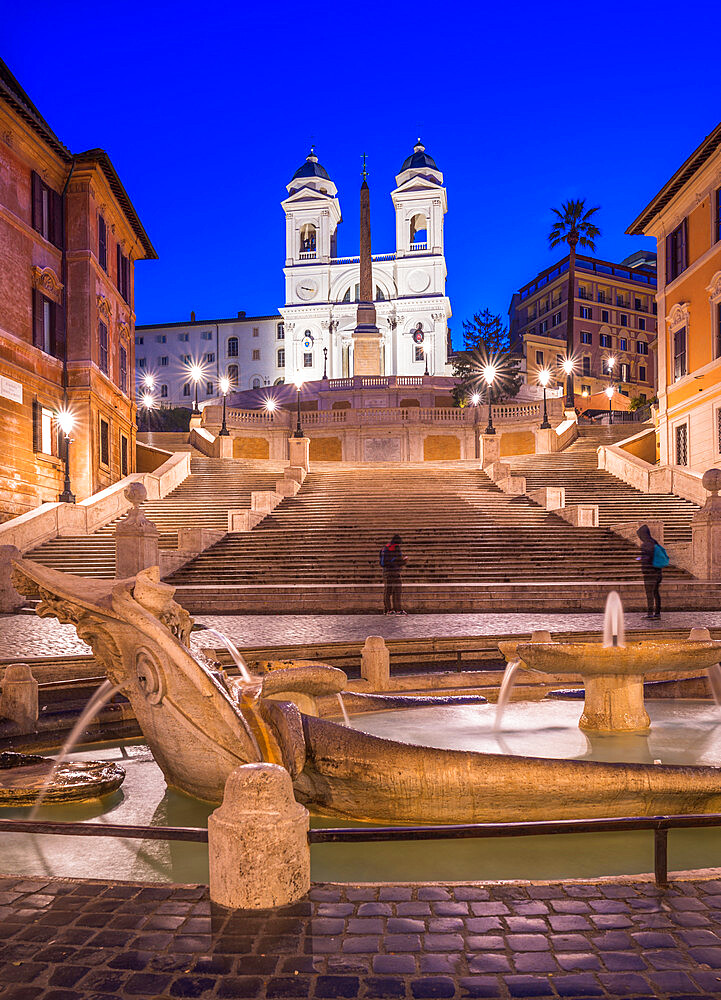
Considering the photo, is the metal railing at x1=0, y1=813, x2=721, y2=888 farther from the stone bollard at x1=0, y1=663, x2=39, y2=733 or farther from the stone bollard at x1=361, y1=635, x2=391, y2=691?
the stone bollard at x1=361, y1=635, x2=391, y2=691

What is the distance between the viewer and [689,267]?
33.4 metres

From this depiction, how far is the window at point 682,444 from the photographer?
1318 inches

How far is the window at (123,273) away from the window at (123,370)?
10.1ft

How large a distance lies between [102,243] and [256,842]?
35484mm

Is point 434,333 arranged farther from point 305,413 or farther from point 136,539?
point 136,539

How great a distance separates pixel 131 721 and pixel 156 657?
3073 millimetres

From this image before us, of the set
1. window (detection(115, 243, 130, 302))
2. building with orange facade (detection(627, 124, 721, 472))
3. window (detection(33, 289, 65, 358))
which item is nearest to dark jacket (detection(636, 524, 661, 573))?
building with orange facade (detection(627, 124, 721, 472))

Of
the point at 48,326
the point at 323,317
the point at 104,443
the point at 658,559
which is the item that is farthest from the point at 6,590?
the point at 323,317

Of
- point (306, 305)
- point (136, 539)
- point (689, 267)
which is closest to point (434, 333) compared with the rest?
point (306, 305)

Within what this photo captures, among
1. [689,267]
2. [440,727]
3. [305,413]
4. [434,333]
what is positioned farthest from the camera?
[434,333]

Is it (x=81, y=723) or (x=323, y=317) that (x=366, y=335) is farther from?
(x=81, y=723)

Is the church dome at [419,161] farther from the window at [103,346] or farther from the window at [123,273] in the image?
the window at [103,346]

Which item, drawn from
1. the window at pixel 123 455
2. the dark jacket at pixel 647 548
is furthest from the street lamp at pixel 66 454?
the dark jacket at pixel 647 548

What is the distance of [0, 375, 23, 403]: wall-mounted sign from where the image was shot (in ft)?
86.0
